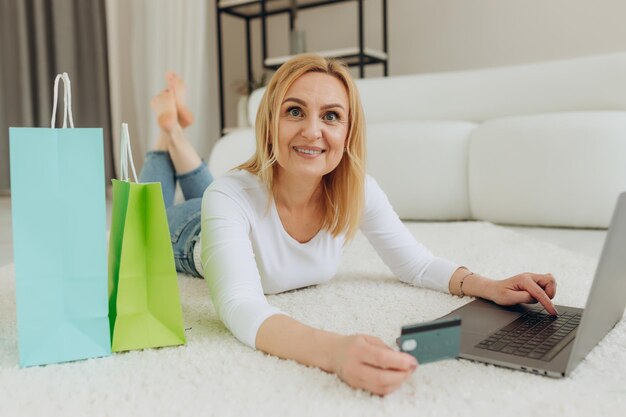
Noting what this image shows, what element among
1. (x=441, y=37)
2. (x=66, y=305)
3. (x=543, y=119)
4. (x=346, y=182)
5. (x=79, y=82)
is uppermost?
(x=441, y=37)

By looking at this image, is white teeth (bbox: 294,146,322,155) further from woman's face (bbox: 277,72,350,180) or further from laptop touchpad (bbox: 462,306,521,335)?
laptop touchpad (bbox: 462,306,521,335)

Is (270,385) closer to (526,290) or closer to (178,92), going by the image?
(526,290)

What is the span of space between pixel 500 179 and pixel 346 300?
4.39 feet

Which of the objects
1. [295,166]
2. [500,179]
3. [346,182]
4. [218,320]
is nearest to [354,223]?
[346,182]

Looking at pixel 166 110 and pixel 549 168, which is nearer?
pixel 166 110

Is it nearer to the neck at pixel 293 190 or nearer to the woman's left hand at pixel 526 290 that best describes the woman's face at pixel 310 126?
the neck at pixel 293 190

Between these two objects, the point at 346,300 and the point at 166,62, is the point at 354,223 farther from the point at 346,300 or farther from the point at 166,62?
the point at 166,62

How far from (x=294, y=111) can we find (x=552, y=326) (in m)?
0.58

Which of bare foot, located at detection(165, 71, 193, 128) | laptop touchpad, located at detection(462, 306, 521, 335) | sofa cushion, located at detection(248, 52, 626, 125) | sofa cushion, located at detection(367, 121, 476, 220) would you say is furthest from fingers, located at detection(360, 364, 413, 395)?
sofa cushion, located at detection(248, 52, 626, 125)

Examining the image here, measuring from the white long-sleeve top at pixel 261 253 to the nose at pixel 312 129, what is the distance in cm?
15

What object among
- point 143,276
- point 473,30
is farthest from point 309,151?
point 473,30

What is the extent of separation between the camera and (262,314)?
2.93 ft

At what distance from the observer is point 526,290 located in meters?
1.09

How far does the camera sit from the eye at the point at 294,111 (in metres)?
1.08
